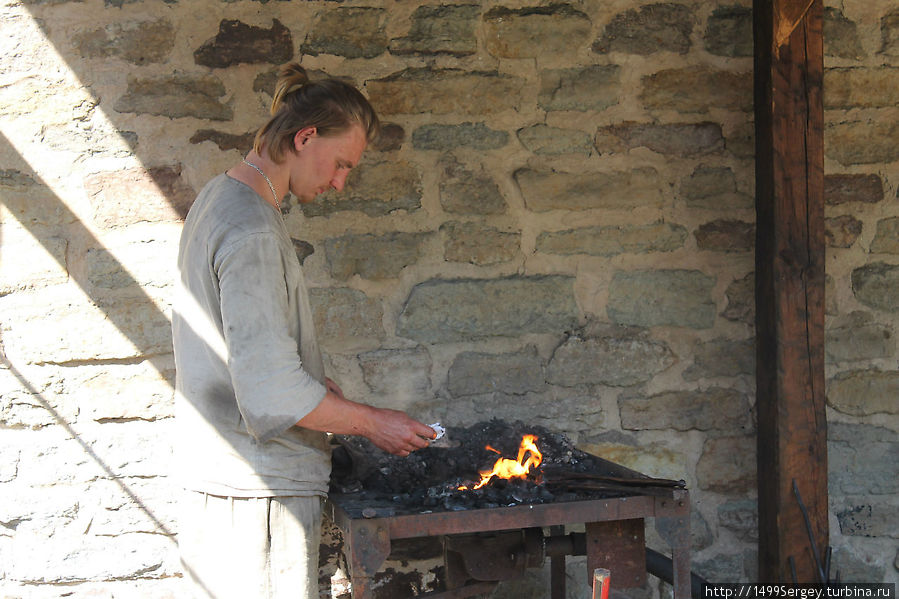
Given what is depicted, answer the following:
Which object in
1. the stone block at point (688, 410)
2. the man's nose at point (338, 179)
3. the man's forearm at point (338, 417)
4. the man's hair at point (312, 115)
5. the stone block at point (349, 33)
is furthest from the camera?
the stone block at point (688, 410)

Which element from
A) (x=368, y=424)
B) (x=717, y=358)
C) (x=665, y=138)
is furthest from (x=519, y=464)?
(x=665, y=138)

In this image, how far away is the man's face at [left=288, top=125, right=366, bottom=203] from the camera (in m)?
2.48

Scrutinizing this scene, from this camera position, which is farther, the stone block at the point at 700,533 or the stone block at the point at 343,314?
the stone block at the point at 700,533

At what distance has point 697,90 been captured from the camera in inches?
143

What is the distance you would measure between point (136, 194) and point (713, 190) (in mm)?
2299

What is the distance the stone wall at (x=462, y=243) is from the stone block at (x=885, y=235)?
0.02 m

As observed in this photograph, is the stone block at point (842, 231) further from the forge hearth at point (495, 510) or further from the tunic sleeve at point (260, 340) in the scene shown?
the tunic sleeve at point (260, 340)

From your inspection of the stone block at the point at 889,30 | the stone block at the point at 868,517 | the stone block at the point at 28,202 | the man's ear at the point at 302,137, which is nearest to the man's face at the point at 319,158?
the man's ear at the point at 302,137

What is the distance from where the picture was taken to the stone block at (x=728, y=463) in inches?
145

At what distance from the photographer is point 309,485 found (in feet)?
8.11

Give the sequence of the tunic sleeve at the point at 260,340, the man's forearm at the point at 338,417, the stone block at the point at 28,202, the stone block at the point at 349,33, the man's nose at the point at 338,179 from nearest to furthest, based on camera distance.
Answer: the tunic sleeve at the point at 260,340, the man's forearm at the point at 338,417, the man's nose at the point at 338,179, the stone block at the point at 28,202, the stone block at the point at 349,33

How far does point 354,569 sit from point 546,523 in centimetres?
56

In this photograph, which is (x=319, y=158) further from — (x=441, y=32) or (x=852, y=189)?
(x=852, y=189)

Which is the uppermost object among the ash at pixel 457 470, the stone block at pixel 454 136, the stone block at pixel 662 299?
the stone block at pixel 454 136
